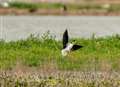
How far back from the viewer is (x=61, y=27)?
61.5 feet

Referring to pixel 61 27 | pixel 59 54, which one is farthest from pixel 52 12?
pixel 59 54

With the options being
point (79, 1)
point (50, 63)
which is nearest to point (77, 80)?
point (50, 63)

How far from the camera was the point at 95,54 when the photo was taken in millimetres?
10391

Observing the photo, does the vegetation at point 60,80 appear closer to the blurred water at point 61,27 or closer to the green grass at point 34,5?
the blurred water at point 61,27

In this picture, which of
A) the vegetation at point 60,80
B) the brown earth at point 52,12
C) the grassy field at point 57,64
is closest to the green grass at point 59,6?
the brown earth at point 52,12

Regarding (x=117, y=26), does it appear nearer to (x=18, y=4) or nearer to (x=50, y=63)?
(x=18, y=4)

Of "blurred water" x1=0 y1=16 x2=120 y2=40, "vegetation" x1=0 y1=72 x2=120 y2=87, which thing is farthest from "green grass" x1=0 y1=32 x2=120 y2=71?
"blurred water" x1=0 y1=16 x2=120 y2=40

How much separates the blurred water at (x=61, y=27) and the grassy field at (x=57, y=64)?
3.90 meters

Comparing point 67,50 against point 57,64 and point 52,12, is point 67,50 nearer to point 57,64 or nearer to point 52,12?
point 57,64

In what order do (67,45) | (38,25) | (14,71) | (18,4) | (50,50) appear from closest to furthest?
(14,71)
(67,45)
(50,50)
(38,25)
(18,4)

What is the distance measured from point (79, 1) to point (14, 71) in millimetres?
20299

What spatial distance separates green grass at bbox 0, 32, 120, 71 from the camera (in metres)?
8.95

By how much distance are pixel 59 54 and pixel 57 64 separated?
3.97 ft

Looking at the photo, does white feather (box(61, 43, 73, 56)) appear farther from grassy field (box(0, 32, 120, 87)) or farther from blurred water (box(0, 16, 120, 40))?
blurred water (box(0, 16, 120, 40))
